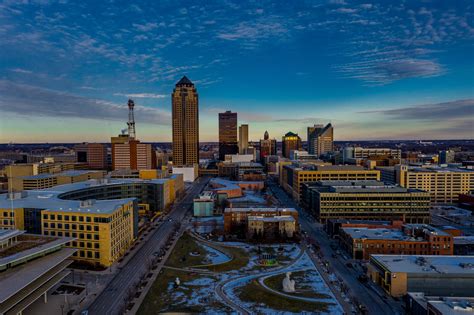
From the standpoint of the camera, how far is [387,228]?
87312 mm

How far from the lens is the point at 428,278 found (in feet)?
186

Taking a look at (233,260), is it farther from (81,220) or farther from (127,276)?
(81,220)

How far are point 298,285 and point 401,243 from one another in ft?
90.1

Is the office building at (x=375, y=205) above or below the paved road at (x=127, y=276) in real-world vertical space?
above

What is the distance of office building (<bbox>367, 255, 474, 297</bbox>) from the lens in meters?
56.0

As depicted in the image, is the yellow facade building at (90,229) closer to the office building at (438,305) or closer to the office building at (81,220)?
the office building at (81,220)

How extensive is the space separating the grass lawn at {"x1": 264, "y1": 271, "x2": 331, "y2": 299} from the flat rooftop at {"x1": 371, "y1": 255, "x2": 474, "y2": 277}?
Answer: 41.4 feet

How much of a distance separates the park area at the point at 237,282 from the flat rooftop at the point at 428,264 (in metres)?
11.7

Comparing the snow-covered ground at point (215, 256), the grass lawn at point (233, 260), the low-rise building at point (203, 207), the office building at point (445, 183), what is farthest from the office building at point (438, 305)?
the office building at point (445, 183)

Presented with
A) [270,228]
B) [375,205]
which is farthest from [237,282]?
[375,205]

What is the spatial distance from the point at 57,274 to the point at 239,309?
27.0 m

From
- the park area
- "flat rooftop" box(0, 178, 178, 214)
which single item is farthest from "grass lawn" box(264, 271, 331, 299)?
"flat rooftop" box(0, 178, 178, 214)

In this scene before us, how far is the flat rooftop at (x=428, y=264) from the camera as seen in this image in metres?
57.5

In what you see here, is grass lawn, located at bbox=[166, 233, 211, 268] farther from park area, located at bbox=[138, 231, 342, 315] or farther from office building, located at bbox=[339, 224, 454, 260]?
office building, located at bbox=[339, 224, 454, 260]
